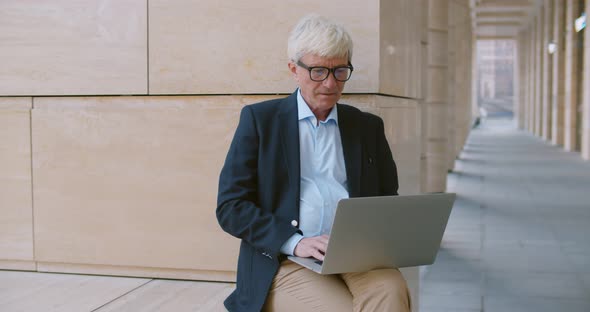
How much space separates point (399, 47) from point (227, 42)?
1.06 meters

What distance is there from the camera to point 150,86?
13.9ft

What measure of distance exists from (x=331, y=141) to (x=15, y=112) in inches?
85.0

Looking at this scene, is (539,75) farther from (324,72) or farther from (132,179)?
(324,72)

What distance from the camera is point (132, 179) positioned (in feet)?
14.0

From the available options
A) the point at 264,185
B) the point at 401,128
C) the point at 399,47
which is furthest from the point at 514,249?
the point at 264,185

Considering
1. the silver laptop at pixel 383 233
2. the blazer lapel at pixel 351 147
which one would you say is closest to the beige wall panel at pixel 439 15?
the blazer lapel at pixel 351 147

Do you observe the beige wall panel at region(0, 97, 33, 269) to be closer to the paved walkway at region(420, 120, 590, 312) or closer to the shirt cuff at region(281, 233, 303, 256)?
the shirt cuff at region(281, 233, 303, 256)

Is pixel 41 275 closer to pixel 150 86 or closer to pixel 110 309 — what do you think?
pixel 110 309

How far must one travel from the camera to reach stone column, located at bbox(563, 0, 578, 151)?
2669 cm

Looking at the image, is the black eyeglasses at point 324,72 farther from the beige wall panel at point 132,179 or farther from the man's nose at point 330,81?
the beige wall panel at point 132,179

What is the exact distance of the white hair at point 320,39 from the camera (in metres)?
2.93

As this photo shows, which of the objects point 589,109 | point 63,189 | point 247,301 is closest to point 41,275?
point 63,189

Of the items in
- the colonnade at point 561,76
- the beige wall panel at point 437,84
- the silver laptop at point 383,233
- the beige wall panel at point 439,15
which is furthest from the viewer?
the colonnade at point 561,76

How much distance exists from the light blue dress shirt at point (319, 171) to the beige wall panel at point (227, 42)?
833 millimetres
